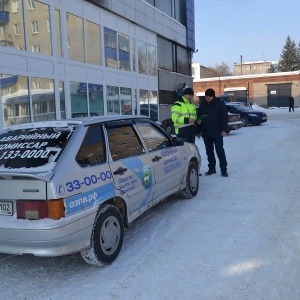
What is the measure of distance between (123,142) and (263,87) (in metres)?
55.9

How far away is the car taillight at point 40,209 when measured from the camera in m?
3.24

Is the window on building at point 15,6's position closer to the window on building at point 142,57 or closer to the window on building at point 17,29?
the window on building at point 17,29

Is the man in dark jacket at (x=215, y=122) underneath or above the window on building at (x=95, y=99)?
underneath

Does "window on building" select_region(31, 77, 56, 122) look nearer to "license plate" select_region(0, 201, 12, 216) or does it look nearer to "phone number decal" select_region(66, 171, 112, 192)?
"phone number decal" select_region(66, 171, 112, 192)

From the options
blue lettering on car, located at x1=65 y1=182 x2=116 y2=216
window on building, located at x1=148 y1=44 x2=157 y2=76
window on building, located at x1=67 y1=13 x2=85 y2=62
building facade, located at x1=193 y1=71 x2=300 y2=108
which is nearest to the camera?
blue lettering on car, located at x1=65 y1=182 x2=116 y2=216

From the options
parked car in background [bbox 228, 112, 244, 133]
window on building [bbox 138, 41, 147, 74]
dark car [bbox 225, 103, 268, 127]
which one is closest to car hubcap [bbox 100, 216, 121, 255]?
parked car in background [bbox 228, 112, 244, 133]

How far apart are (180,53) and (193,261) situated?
22.7 metres

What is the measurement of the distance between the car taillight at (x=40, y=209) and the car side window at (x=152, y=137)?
189 centimetres

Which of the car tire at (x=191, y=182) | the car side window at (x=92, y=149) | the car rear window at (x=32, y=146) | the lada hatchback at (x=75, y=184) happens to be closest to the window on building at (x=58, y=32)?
the car tire at (x=191, y=182)

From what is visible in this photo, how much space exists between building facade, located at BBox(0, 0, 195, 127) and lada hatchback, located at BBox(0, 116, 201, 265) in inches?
271

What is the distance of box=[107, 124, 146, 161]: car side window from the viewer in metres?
4.18

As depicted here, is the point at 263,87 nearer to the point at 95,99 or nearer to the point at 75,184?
the point at 95,99

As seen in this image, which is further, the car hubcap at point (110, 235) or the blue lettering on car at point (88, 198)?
the car hubcap at point (110, 235)

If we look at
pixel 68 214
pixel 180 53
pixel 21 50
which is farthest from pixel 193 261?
pixel 180 53
